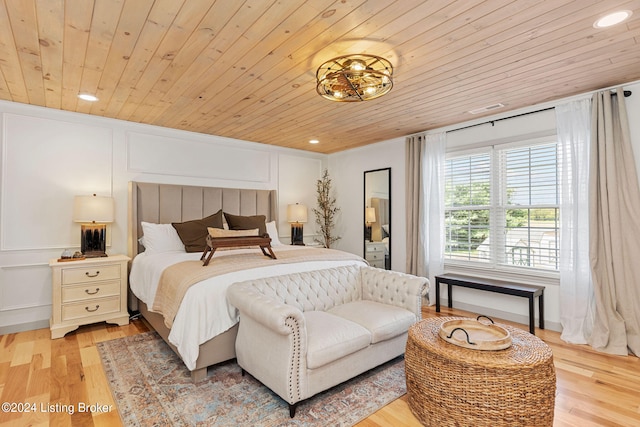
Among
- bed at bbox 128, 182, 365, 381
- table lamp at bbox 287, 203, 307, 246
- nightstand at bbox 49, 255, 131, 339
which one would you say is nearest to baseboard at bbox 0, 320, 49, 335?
nightstand at bbox 49, 255, 131, 339

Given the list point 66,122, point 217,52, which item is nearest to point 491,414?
point 217,52

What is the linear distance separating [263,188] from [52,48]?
3.32m

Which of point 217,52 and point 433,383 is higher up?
point 217,52

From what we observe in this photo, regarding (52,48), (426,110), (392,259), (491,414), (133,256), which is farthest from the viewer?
(392,259)

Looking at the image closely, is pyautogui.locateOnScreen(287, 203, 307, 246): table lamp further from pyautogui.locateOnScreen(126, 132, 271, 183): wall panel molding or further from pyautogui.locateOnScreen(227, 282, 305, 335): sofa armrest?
pyautogui.locateOnScreen(227, 282, 305, 335): sofa armrest

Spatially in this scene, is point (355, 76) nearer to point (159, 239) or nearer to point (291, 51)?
point (291, 51)

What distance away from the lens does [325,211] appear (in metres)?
6.00

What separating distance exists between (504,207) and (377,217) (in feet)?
6.12

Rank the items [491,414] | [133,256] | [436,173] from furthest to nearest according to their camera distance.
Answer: [436,173] < [133,256] < [491,414]

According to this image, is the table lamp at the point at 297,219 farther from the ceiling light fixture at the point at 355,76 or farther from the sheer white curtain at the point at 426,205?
the ceiling light fixture at the point at 355,76

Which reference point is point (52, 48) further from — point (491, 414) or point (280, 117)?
point (491, 414)

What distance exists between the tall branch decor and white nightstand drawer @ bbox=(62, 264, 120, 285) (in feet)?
11.0

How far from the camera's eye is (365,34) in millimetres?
2082

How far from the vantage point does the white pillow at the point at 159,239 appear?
3.78 m
